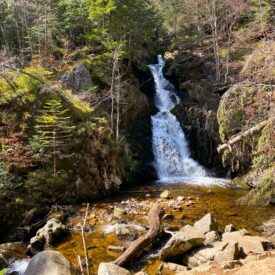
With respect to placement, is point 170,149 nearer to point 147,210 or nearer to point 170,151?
point 170,151

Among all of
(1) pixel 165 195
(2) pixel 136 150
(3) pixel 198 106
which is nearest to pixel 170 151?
(2) pixel 136 150

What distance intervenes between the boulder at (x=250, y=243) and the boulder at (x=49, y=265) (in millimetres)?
4385

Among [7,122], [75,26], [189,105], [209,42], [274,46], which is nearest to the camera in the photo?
[274,46]

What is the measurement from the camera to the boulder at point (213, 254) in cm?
742

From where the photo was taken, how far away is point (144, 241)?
29.5ft

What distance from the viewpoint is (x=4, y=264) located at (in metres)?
8.43

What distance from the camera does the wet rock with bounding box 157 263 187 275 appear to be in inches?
302

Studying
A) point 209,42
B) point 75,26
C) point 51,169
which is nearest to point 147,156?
point 51,169

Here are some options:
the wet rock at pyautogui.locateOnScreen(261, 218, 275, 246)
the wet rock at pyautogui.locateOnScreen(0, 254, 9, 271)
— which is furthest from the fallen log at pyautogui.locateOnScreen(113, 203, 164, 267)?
the wet rock at pyautogui.locateOnScreen(261, 218, 275, 246)

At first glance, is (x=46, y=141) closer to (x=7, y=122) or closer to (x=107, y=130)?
(x=7, y=122)

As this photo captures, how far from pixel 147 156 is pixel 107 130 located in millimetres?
5120

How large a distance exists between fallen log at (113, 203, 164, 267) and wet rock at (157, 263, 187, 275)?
2.99 ft

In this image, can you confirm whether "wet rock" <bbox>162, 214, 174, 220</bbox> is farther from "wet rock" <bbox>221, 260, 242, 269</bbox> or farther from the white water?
the white water

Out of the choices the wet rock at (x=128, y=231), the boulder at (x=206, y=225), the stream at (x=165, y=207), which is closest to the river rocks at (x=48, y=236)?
the stream at (x=165, y=207)
